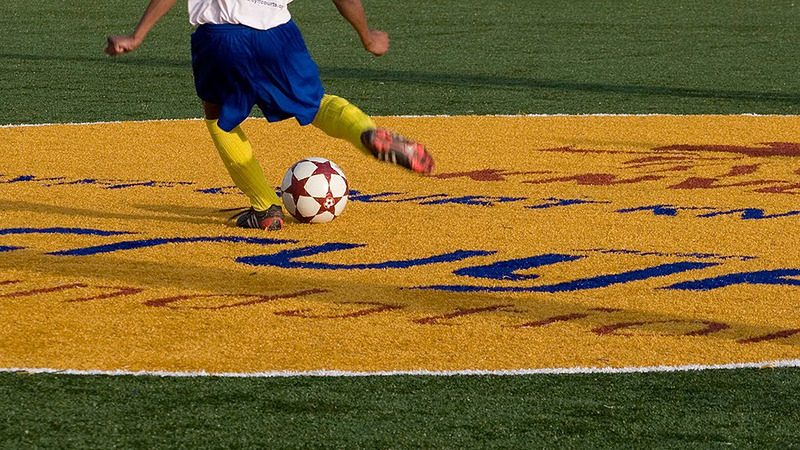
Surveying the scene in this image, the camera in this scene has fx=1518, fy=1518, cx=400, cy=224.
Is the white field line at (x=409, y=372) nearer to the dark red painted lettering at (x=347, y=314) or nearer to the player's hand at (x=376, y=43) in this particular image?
the dark red painted lettering at (x=347, y=314)

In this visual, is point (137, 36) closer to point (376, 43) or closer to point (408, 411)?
point (376, 43)

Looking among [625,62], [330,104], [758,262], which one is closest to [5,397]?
[330,104]

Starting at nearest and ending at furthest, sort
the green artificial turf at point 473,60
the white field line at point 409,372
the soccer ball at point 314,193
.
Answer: the white field line at point 409,372 < the soccer ball at point 314,193 < the green artificial turf at point 473,60

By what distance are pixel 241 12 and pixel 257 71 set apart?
28 cm

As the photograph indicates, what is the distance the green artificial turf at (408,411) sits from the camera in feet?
14.3

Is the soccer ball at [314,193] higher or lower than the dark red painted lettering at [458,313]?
higher

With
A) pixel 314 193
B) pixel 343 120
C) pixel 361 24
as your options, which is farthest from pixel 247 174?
pixel 361 24

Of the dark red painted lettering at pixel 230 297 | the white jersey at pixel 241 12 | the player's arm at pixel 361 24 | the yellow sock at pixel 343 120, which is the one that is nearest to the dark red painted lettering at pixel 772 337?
the dark red painted lettering at pixel 230 297

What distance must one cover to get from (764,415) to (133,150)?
6410mm

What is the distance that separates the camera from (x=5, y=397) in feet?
15.5

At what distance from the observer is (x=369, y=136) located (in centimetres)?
654

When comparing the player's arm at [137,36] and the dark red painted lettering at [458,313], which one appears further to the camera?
the player's arm at [137,36]

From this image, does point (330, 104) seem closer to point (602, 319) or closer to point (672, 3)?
point (602, 319)

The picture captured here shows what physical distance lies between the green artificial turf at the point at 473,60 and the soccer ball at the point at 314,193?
14.3ft
